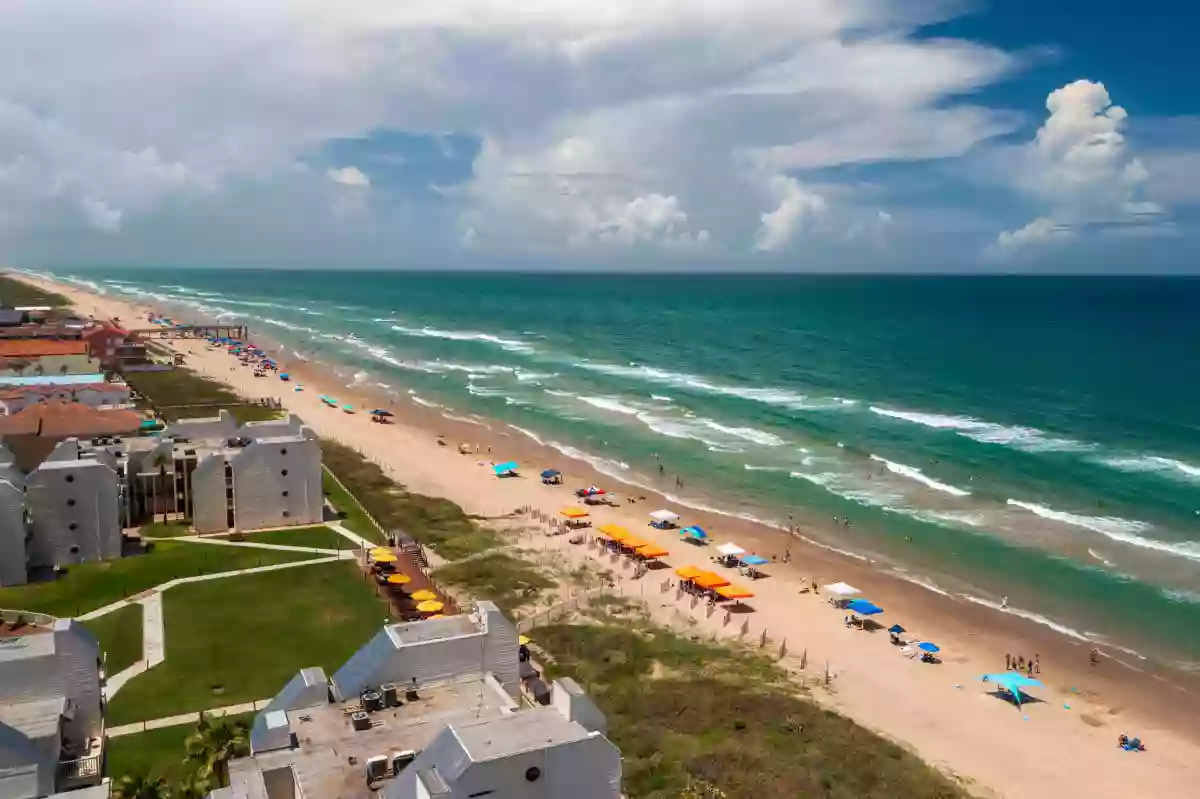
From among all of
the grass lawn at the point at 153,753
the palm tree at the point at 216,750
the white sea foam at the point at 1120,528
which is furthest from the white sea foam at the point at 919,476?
the palm tree at the point at 216,750

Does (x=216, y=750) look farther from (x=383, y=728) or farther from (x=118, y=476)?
(x=118, y=476)

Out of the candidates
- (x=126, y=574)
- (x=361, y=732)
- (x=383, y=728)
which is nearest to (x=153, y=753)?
(x=361, y=732)

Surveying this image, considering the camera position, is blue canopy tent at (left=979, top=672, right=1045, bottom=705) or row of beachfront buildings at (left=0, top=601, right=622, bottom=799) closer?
row of beachfront buildings at (left=0, top=601, right=622, bottom=799)

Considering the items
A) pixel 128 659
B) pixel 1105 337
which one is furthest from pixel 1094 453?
pixel 1105 337

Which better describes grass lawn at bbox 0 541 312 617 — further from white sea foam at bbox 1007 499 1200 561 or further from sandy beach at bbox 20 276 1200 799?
white sea foam at bbox 1007 499 1200 561

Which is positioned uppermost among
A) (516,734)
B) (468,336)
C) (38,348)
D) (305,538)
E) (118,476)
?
(38,348)

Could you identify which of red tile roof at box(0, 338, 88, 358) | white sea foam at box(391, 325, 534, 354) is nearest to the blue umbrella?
red tile roof at box(0, 338, 88, 358)
